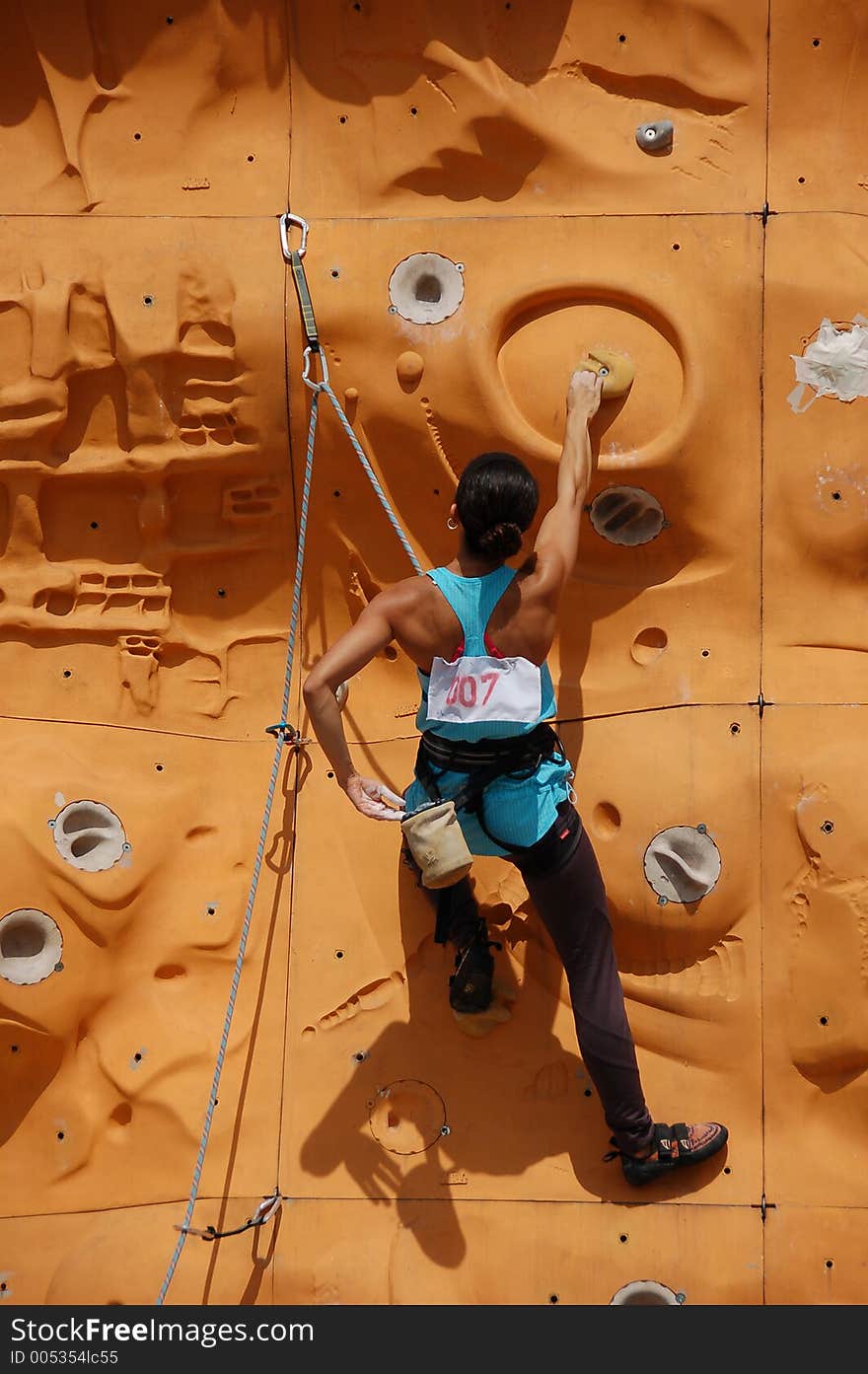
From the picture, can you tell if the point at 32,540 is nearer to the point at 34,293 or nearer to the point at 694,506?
the point at 34,293

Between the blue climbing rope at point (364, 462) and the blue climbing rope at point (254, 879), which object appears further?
the blue climbing rope at point (364, 462)

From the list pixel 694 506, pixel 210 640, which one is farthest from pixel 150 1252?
pixel 694 506

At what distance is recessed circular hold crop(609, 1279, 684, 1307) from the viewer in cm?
439

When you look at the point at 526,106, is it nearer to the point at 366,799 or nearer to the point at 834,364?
the point at 834,364

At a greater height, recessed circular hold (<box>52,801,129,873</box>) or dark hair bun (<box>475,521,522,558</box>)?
dark hair bun (<box>475,521,522,558</box>)

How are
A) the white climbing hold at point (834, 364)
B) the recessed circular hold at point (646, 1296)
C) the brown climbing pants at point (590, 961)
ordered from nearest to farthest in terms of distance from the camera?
the brown climbing pants at point (590, 961)
the recessed circular hold at point (646, 1296)
the white climbing hold at point (834, 364)

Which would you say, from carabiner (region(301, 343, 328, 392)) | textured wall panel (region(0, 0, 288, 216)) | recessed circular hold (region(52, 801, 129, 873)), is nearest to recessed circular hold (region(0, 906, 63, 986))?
recessed circular hold (region(52, 801, 129, 873))

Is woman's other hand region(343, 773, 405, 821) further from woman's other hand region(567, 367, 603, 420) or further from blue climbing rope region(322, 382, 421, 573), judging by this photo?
woman's other hand region(567, 367, 603, 420)

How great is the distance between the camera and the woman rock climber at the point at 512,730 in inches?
154

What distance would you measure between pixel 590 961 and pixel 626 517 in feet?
4.64

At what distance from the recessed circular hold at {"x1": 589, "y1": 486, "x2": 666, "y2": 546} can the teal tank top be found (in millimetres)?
891

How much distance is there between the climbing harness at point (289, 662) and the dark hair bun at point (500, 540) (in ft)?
1.80

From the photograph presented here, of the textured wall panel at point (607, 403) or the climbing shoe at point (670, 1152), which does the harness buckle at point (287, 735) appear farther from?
the climbing shoe at point (670, 1152)

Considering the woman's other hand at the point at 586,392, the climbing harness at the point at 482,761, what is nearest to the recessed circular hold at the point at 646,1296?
the climbing harness at the point at 482,761
